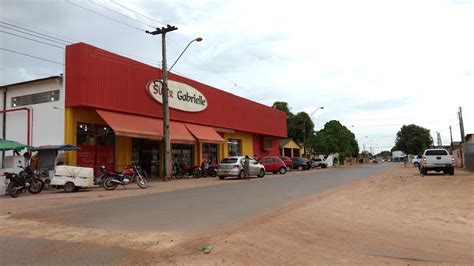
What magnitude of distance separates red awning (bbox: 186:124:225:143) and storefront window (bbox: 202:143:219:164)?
1.61 meters

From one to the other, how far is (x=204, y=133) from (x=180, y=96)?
370 cm

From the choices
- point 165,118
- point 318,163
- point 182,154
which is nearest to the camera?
point 165,118

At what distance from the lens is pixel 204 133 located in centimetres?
3534

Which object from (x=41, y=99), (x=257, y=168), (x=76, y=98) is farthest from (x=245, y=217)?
(x=257, y=168)

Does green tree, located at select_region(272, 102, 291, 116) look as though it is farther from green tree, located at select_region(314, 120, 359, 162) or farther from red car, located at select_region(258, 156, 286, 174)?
red car, located at select_region(258, 156, 286, 174)

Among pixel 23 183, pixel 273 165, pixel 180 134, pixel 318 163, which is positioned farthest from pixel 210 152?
pixel 318 163

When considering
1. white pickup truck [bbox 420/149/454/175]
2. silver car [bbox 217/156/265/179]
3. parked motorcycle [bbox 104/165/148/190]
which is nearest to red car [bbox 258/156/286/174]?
silver car [bbox 217/156/265/179]

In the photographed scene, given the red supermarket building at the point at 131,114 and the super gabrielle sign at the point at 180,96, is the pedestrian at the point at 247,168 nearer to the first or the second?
the red supermarket building at the point at 131,114

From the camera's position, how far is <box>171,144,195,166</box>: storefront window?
3394cm

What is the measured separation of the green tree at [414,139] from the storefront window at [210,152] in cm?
8386

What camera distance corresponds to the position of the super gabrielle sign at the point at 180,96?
3092 centimetres

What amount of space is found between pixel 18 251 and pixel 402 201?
1120 centimetres

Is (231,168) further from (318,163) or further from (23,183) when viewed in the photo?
(318,163)

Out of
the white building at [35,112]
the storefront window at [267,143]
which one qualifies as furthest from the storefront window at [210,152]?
the white building at [35,112]
